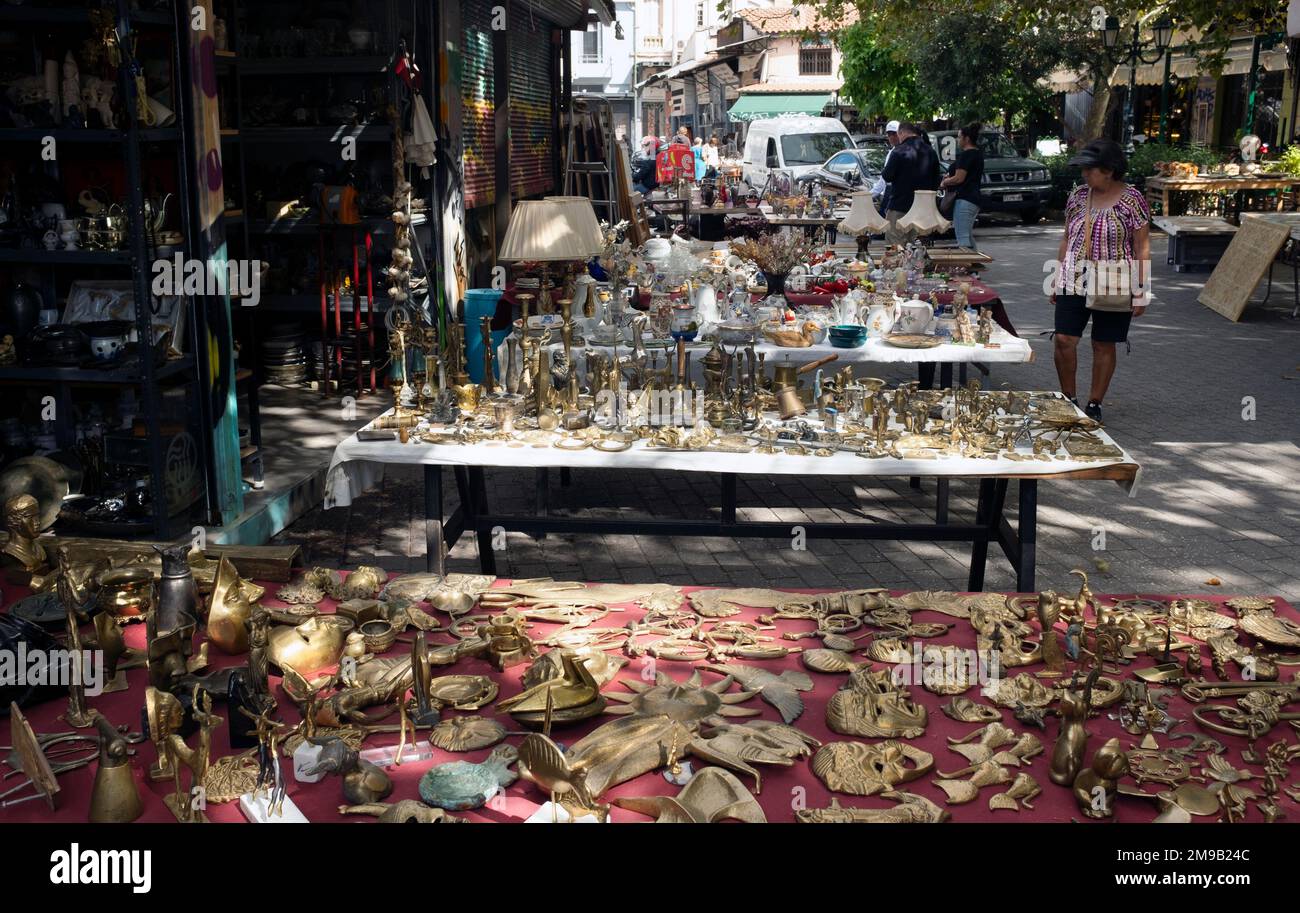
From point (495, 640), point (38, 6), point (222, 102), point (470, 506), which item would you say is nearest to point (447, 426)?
point (470, 506)

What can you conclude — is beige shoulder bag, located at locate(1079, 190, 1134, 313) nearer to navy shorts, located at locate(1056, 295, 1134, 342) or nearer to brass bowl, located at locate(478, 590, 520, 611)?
navy shorts, located at locate(1056, 295, 1134, 342)

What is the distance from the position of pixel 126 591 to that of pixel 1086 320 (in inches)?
258

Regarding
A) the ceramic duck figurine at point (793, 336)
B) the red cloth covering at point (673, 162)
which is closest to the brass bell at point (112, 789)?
the ceramic duck figurine at point (793, 336)

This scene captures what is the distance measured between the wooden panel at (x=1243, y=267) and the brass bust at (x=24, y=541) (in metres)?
12.5

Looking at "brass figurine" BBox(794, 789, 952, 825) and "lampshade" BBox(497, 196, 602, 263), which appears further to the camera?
"lampshade" BBox(497, 196, 602, 263)

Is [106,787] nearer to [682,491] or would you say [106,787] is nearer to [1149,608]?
[1149,608]

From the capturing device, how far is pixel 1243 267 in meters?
13.5

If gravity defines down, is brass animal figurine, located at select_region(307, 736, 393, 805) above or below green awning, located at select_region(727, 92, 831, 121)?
below

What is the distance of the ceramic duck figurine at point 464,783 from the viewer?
2432 millimetres

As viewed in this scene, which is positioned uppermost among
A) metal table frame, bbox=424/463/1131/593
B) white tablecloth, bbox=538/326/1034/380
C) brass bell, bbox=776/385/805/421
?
white tablecloth, bbox=538/326/1034/380

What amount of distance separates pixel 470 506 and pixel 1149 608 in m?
3.23

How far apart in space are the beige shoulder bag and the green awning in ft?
116

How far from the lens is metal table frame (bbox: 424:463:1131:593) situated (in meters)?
4.91

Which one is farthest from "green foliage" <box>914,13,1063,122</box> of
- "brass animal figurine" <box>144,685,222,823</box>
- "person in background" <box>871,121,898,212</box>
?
"brass animal figurine" <box>144,685,222,823</box>
